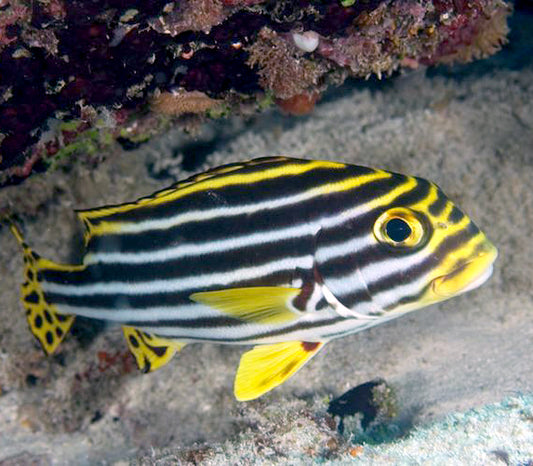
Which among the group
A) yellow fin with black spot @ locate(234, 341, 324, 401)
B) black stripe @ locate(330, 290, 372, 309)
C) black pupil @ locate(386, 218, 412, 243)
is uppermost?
black pupil @ locate(386, 218, 412, 243)

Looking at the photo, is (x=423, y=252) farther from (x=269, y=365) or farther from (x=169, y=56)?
(x=169, y=56)

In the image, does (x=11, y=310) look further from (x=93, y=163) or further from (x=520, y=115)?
(x=520, y=115)

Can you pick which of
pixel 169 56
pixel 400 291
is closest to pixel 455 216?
pixel 400 291

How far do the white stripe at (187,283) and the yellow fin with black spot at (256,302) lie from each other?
0.12 meters

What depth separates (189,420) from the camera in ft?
15.7

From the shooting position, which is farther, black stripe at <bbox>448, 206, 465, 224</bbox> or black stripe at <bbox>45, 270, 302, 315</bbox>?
black stripe at <bbox>45, 270, 302, 315</bbox>

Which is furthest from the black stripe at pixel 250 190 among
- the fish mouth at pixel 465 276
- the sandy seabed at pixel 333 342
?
the sandy seabed at pixel 333 342

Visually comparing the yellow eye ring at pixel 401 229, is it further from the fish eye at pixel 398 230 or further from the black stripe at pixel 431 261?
the black stripe at pixel 431 261

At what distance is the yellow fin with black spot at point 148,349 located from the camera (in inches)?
146

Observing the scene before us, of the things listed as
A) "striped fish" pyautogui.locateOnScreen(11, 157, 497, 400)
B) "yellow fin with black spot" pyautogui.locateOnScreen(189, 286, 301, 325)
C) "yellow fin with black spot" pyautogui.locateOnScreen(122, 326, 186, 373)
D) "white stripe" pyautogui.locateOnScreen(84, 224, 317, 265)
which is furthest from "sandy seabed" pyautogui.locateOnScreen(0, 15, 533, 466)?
"white stripe" pyautogui.locateOnScreen(84, 224, 317, 265)

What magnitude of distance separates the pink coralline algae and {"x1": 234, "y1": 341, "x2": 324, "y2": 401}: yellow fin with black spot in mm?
1871

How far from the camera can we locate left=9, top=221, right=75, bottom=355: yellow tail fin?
12.6ft

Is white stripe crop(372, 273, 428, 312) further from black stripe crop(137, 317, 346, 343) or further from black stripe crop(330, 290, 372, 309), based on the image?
black stripe crop(137, 317, 346, 343)

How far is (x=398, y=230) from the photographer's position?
276cm
